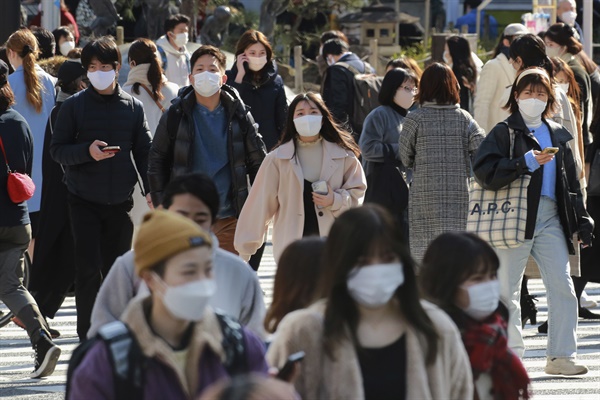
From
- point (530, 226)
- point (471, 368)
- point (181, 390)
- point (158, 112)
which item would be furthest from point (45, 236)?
point (181, 390)

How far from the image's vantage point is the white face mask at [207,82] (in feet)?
29.1

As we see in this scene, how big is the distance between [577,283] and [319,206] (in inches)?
111

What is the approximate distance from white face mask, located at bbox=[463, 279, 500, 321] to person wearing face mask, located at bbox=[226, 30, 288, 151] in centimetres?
634

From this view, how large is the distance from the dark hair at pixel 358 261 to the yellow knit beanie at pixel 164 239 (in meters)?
0.44

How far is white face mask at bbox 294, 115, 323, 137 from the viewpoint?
28.0ft

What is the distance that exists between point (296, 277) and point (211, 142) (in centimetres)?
390

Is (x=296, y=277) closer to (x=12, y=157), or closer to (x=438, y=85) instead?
(x=12, y=157)

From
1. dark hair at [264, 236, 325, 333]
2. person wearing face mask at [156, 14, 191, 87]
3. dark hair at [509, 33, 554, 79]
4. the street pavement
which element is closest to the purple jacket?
dark hair at [264, 236, 325, 333]

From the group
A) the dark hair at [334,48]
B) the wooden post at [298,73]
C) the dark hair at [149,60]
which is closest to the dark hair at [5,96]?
the dark hair at [149,60]

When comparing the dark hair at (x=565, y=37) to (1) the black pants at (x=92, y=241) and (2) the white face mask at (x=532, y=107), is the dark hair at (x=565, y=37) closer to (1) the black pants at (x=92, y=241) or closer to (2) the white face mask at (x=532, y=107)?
(2) the white face mask at (x=532, y=107)

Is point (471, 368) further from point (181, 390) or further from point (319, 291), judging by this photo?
point (181, 390)

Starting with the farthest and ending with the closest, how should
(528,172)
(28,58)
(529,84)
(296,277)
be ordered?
(28,58), (529,84), (528,172), (296,277)

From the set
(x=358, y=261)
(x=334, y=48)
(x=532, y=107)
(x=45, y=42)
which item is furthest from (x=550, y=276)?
(x=334, y=48)

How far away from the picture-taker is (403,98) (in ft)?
33.1
